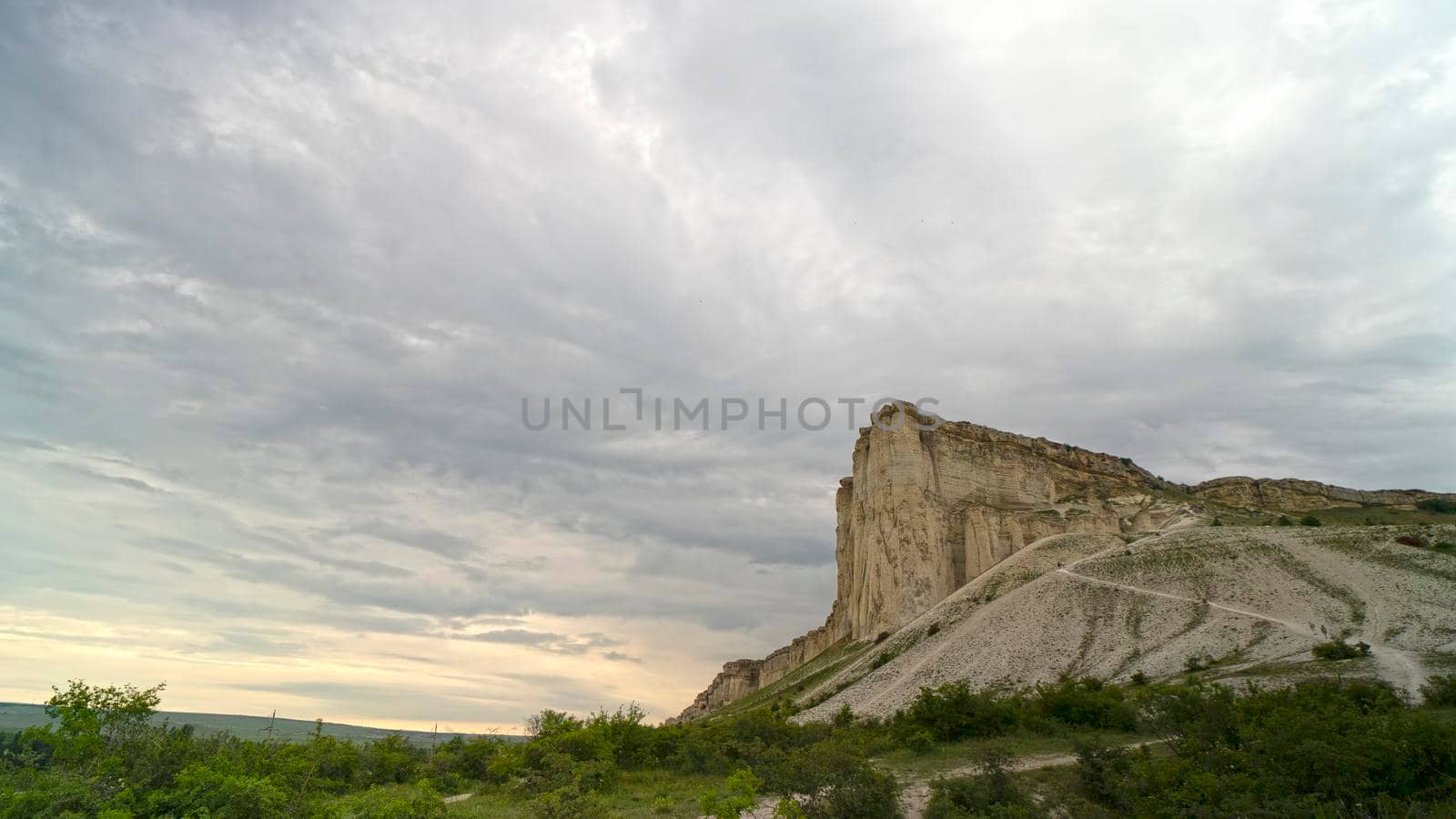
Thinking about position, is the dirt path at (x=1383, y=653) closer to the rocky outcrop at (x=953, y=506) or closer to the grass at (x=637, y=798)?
the rocky outcrop at (x=953, y=506)

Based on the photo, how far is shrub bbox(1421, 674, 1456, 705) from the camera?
70.3ft

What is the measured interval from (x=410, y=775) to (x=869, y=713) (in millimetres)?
24364

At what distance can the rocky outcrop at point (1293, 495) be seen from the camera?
9500 centimetres

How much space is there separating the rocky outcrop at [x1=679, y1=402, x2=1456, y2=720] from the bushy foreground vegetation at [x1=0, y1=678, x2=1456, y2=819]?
4520 centimetres

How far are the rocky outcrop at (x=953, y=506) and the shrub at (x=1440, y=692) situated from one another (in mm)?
45418

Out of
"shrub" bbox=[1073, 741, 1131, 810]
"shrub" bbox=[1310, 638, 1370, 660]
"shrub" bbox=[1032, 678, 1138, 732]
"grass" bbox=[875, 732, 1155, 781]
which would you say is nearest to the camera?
"shrub" bbox=[1073, 741, 1131, 810]

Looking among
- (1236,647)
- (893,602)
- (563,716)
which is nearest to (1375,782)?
(563,716)

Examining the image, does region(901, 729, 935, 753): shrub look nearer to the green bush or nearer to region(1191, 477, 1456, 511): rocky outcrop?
the green bush

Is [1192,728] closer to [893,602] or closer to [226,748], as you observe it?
[226,748]

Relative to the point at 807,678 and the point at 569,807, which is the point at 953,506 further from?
the point at 569,807

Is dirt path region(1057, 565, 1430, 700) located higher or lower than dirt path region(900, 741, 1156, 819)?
higher

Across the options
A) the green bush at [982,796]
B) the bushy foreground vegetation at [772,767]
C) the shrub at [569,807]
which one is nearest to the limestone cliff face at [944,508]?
the bushy foreground vegetation at [772,767]

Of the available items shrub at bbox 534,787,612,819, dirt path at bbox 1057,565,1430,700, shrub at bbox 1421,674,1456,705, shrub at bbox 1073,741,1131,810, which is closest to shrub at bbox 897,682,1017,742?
shrub at bbox 1073,741,1131,810

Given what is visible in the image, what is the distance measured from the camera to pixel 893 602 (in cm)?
6900
